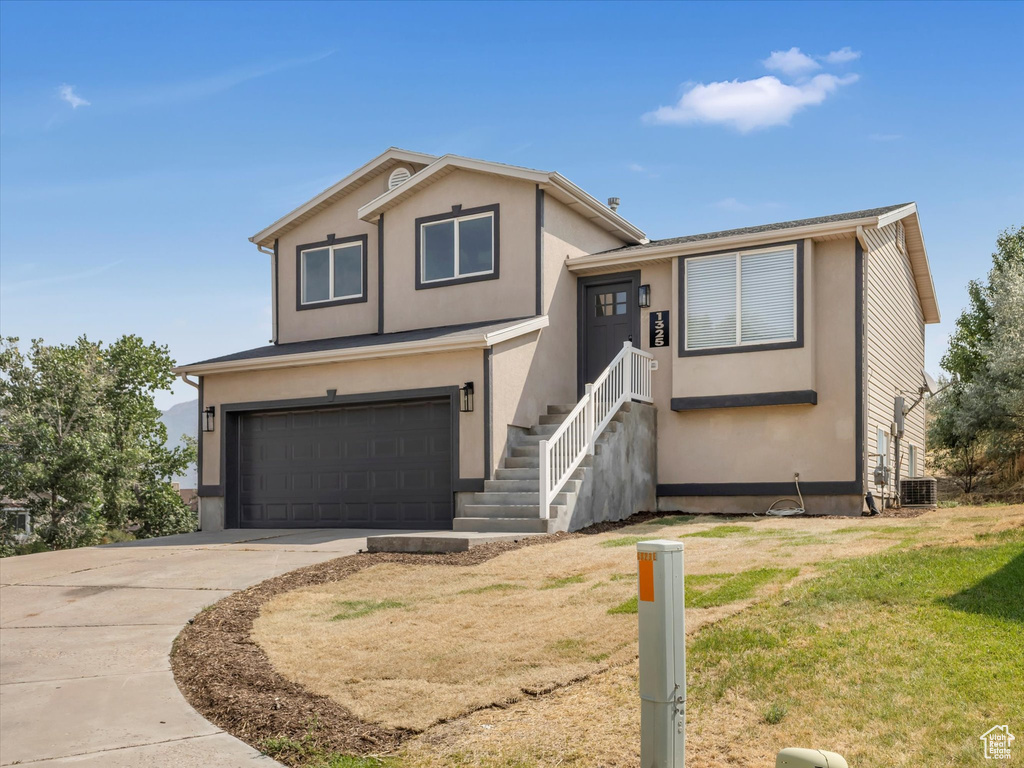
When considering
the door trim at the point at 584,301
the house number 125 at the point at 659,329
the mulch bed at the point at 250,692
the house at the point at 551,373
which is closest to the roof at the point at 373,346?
the house at the point at 551,373

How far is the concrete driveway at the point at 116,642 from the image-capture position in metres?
4.92

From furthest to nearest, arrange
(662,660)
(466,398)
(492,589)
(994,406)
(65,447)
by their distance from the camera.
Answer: (994,406)
(65,447)
(466,398)
(492,589)
(662,660)

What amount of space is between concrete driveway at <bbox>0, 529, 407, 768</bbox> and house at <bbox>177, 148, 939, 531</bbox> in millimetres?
2107

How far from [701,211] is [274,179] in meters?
12.0

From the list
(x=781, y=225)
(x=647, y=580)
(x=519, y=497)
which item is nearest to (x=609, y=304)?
(x=781, y=225)

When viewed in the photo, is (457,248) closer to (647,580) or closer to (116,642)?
(116,642)

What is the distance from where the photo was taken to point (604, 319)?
16.4m

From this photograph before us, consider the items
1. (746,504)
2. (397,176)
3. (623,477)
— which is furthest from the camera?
(397,176)

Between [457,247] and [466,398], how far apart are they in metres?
3.67

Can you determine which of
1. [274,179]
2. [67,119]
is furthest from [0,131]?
[274,179]

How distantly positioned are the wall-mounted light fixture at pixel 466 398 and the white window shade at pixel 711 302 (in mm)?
3908

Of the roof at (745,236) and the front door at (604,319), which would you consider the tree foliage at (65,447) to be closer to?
the front door at (604,319)

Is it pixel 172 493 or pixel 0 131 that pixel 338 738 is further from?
pixel 172 493

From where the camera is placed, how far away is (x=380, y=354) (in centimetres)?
1460
